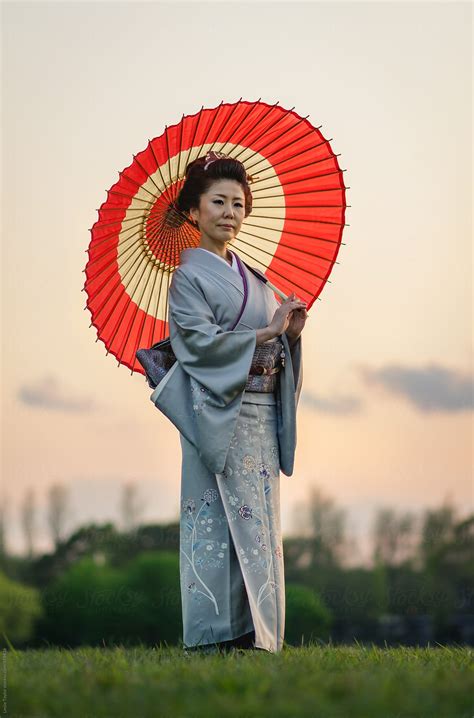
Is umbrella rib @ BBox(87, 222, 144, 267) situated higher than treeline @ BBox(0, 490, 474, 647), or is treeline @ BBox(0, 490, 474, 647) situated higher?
umbrella rib @ BBox(87, 222, 144, 267)

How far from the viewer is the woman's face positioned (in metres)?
5.06

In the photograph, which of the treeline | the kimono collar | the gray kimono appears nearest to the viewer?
the gray kimono

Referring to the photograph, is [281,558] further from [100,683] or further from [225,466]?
[100,683]

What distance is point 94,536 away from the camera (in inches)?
1950

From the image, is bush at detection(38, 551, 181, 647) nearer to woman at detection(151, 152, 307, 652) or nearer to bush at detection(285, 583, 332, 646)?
bush at detection(285, 583, 332, 646)

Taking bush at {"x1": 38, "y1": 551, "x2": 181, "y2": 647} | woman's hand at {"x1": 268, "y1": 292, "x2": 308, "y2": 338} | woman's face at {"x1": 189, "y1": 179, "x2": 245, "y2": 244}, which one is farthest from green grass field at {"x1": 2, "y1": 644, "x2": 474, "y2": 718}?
bush at {"x1": 38, "y1": 551, "x2": 181, "y2": 647}

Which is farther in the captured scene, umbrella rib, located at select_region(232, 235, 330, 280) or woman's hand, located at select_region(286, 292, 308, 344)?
umbrella rib, located at select_region(232, 235, 330, 280)

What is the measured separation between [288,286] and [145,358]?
3.30 feet

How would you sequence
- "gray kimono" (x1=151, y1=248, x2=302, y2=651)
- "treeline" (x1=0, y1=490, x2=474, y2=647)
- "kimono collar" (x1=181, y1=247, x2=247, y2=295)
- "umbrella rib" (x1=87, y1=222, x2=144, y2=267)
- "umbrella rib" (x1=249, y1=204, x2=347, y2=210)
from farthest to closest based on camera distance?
"treeline" (x1=0, y1=490, x2=474, y2=647)
"umbrella rib" (x1=249, y1=204, x2=347, y2=210)
"umbrella rib" (x1=87, y1=222, x2=144, y2=267)
"kimono collar" (x1=181, y1=247, x2=247, y2=295)
"gray kimono" (x1=151, y1=248, x2=302, y2=651)

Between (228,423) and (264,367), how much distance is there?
1.24ft

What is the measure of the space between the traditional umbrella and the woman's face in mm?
264

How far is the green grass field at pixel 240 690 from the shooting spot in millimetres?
3188

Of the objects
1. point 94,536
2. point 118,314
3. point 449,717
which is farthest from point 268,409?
point 94,536

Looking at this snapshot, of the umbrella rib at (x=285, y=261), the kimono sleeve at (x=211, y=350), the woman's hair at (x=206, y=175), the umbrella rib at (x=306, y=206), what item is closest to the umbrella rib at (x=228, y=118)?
the woman's hair at (x=206, y=175)
